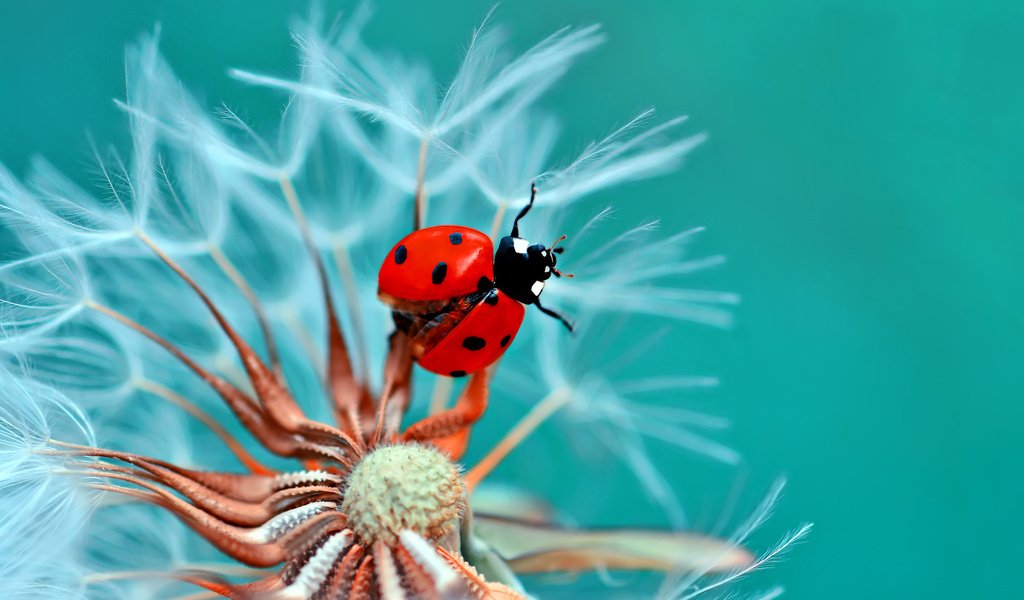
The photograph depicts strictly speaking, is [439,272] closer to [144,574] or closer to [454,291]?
[454,291]

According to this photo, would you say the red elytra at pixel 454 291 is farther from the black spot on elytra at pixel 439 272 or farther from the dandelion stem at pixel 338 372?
the dandelion stem at pixel 338 372

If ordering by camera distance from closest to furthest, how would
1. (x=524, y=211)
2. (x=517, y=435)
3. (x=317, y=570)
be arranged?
(x=317, y=570), (x=524, y=211), (x=517, y=435)

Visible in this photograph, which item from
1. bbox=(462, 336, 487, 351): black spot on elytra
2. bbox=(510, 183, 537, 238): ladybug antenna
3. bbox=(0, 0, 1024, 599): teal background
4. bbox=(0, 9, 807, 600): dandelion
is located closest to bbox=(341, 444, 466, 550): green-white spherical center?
bbox=(0, 9, 807, 600): dandelion

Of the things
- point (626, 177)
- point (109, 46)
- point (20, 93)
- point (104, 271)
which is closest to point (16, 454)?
point (104, 271)

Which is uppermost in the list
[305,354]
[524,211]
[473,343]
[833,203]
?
[833,203]

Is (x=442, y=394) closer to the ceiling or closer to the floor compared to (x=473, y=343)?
closer to the ceiling

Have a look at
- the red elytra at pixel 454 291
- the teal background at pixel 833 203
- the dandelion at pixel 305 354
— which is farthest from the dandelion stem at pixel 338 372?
the teal background at pixel 833 203

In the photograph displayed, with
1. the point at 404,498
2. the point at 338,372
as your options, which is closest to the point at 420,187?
the point at 338,372

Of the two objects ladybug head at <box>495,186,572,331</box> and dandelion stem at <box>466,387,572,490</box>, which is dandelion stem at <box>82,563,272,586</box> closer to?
dandelion stem at <box>466,387,572,490</box>
